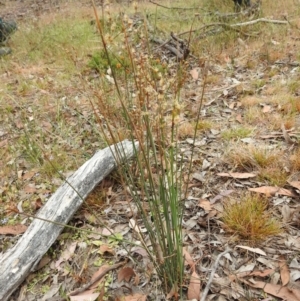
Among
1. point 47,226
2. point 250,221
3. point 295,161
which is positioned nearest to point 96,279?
point 47,226

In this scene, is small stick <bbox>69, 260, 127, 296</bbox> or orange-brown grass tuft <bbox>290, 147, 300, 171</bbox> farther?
orange-brown grass tuft <bbox>290, 147, 300, 171</bbox>

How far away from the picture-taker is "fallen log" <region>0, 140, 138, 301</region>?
1.73 meters

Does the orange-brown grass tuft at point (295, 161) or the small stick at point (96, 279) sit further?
the orange-brown grass tuft at point (295, 161)

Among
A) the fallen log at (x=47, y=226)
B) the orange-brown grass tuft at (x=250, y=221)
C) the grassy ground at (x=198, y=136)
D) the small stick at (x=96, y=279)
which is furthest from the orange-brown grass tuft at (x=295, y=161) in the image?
the small stick at (x=96, y=279)

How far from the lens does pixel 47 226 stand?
1.91 meters

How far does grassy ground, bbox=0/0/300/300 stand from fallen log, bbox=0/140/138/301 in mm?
114

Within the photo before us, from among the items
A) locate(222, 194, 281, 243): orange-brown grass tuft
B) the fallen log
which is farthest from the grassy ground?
the fallen log

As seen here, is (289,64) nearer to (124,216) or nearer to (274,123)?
(274,123)

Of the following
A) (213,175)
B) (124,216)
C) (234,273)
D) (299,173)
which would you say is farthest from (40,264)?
(299,173)

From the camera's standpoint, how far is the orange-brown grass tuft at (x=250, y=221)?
5.70ft

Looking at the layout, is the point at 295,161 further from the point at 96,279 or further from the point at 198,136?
the point at 96,279

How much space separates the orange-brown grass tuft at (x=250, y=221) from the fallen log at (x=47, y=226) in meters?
0.69

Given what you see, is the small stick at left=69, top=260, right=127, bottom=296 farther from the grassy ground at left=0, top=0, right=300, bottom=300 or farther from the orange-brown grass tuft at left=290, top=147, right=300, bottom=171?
the orange-brown grass tuft at left=290, top=147, right=300, bottom=171

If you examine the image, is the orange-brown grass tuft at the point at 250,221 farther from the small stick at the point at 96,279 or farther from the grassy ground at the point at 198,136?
the small stick at the point at 96,279
